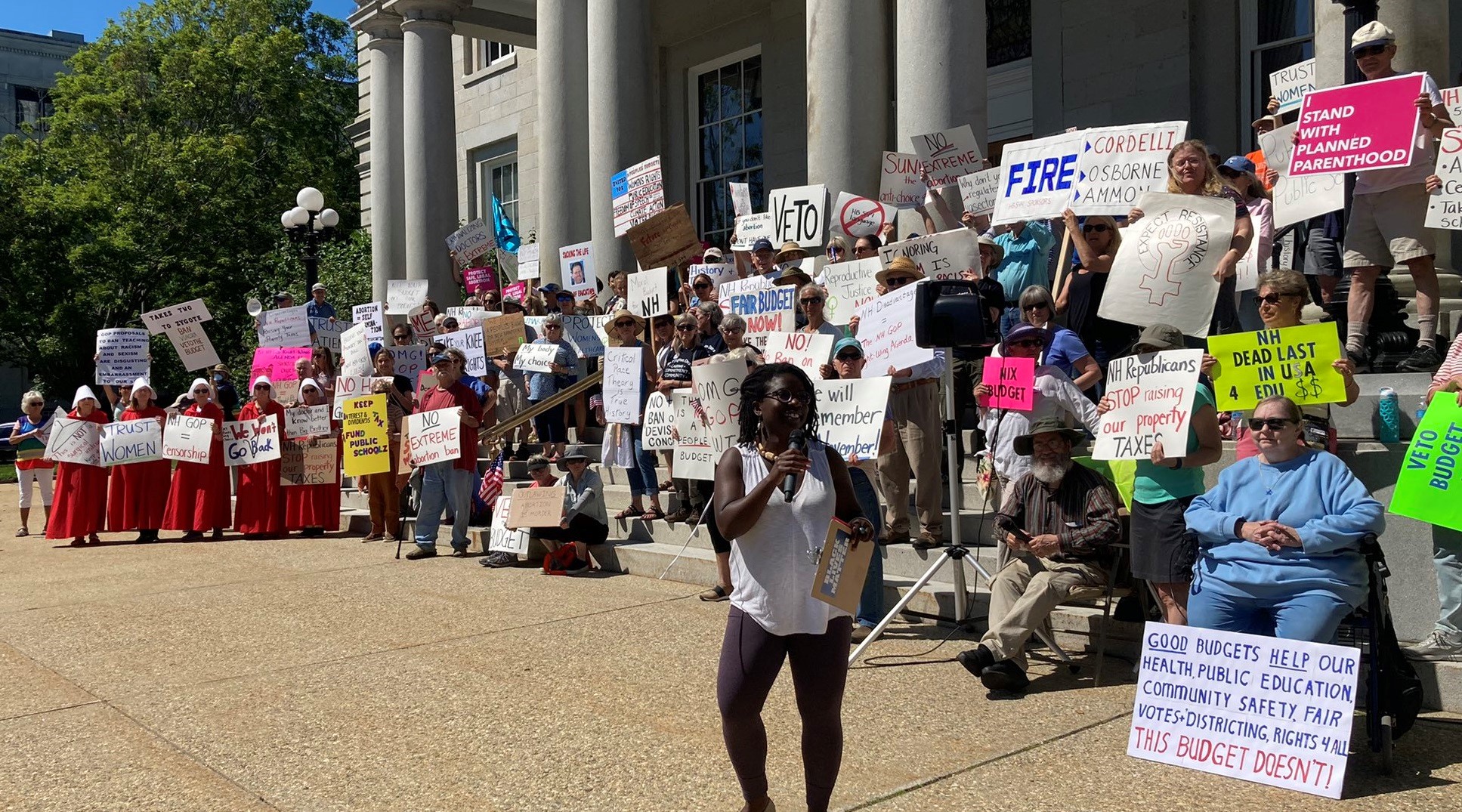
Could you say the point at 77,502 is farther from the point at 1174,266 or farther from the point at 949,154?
the point at 1174,266

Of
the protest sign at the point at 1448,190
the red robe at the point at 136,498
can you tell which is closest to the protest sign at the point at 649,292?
the red robe at the point at 136,498

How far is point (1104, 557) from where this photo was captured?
6469 millimetres

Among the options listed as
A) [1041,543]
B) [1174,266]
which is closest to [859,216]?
[1174,266]

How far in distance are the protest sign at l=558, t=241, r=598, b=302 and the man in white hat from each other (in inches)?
368

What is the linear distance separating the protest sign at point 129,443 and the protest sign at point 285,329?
99.5 inches

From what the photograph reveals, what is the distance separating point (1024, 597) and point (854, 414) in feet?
5.78

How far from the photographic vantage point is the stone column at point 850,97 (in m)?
11.7

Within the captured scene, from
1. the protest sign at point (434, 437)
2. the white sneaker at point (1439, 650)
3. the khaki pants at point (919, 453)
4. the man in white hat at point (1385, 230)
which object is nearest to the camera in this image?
the white sneaker at point (1439, 650)

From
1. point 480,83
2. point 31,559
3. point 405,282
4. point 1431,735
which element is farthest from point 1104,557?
point 480,83

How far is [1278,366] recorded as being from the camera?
227 inches

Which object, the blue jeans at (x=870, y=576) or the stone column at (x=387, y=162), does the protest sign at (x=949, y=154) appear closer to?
the blue jeans at (x=870, y=576)

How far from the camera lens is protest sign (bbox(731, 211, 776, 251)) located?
481 inches

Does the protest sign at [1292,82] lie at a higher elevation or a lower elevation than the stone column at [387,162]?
lower

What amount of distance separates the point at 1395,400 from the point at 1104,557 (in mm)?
1737
